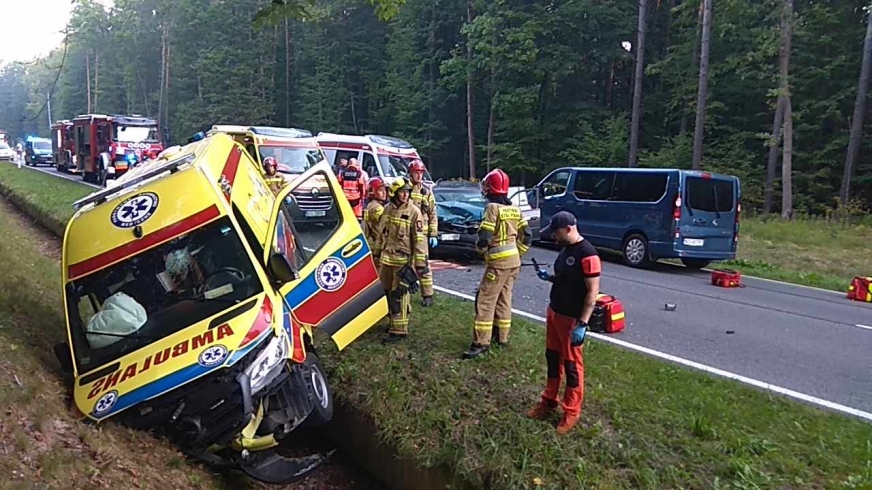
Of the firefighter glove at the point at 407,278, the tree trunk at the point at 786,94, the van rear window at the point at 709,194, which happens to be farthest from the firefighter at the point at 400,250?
the tree trunk at the point at 786,94

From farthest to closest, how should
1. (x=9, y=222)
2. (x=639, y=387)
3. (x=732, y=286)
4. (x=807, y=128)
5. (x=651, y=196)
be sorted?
(x=807, y=128) → (x=9, y=222) → (x=651, y=196) → (x=732, y=286) → (x=639, y=387)

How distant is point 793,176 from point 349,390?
72.8ft

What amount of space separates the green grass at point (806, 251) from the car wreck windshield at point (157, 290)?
36.5 feet

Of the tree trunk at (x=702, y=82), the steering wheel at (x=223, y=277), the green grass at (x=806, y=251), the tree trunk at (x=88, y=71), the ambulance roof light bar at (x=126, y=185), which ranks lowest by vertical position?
the green grass at (x=806, y=251)

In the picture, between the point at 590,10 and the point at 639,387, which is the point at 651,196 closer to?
the point at 639,387

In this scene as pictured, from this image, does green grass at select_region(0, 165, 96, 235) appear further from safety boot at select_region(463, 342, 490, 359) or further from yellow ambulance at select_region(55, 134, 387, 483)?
safety boot at select_region(463, 342, 490, 359)

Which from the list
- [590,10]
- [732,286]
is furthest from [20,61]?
[590,10]

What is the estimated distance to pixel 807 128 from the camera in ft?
75.0

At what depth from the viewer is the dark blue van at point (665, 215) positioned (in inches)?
489

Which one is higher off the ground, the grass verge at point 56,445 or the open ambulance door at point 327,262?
the open ambulance door at point 327,262

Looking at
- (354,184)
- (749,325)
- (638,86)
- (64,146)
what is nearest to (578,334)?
(749,325)

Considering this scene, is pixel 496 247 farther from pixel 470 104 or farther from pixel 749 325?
pixel 470 104

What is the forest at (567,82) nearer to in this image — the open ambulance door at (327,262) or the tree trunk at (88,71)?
the open ambulance door at (327,262)

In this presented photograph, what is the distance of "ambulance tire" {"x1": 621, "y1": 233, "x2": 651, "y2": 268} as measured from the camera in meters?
12.9
